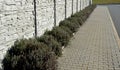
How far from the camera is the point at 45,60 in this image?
6082 millimetres

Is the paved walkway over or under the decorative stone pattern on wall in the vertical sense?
under

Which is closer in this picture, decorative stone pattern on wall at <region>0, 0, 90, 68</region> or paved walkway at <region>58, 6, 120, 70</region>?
decorative stone pattern on wall at <region>0, 0, 90, 68</region>

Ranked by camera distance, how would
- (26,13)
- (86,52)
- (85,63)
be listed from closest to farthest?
(26,13) → (85,63) → (86,52)

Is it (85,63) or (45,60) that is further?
(85,63)

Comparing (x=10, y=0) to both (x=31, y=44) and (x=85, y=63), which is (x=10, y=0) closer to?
(x=31, y=44)

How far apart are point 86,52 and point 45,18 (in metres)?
2.05

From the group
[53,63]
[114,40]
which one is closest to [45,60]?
[53,63]

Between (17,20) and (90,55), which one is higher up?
(17,20)

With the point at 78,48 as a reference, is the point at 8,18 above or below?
above

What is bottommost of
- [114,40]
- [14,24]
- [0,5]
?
[114,40]

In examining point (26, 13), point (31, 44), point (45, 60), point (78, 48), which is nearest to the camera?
point (45, 60)

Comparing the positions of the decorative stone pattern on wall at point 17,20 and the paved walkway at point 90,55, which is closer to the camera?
the decorative stone pattern on wall at point 17,20

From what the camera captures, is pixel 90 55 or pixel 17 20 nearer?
pixel 17 20

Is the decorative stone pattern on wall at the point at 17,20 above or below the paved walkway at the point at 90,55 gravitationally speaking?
above
